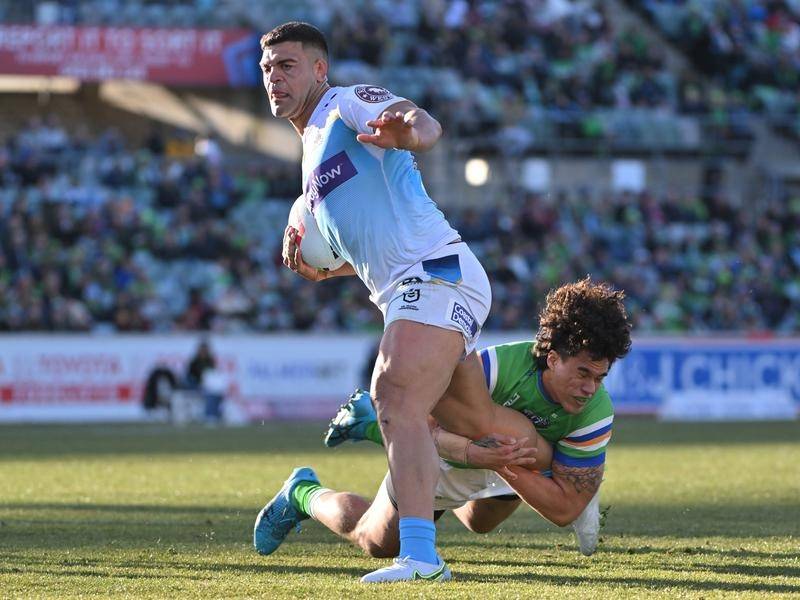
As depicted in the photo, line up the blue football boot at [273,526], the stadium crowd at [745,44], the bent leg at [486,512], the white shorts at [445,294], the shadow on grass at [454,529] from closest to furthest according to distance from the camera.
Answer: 1. the white shorts at [445,294]
2. the blue football boot at [273,526]
3. the bent leg at [486,512]
4. the shadow on grass at [454,529]
5. the stadium crowd at [745,44]

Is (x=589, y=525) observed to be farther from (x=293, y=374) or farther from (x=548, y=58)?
(x=548, y=58)

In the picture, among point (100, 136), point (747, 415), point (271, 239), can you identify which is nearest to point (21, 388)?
point (271, 239)

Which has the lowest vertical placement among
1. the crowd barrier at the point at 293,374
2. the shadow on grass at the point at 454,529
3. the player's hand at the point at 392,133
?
the crowd barrier at the point at 293,374

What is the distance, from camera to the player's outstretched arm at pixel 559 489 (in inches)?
268

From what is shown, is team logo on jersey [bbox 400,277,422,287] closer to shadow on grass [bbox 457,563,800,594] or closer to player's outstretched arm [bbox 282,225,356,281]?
player's outstretched arm [bbox 282,225,356,281]

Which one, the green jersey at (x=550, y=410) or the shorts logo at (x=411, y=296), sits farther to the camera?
the green jersey at (x=550, y=410)

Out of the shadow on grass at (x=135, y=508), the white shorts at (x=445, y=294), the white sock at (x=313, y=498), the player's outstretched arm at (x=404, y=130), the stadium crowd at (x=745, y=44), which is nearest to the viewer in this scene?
the player's outstretched arm at (x=404, y=130)

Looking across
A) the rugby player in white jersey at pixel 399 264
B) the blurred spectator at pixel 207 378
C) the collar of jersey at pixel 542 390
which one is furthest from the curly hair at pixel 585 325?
the blurred spectator at pixel 207 378

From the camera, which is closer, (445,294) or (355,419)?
(445,294)

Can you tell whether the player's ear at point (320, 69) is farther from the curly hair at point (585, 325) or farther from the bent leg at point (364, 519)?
the bent leg at point (364, 519)

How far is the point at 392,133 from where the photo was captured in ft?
20.4

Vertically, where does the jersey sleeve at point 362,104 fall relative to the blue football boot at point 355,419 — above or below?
above

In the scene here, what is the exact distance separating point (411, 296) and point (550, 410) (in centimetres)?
102

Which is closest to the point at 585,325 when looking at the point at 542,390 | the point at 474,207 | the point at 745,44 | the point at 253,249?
the point at 542,390
